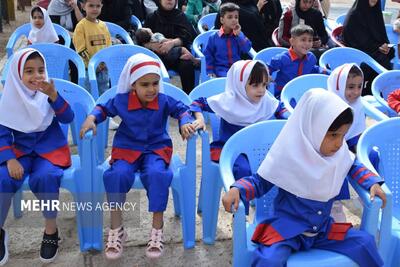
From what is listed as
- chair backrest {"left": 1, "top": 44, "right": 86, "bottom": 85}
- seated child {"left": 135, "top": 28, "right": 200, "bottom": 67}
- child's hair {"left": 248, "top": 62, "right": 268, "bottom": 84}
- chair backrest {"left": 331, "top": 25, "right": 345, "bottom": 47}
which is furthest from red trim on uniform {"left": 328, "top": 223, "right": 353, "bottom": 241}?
chair backrest {"left": 331, "top": 25, "right": 345, "bottom": 47}

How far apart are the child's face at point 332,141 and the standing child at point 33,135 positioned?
1324 millimetres

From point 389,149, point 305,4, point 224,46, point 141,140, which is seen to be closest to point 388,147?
point 389,149

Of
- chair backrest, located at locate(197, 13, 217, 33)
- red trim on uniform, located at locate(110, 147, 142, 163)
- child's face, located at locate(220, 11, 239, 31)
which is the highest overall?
child's face, located at locate(220, 11, 239, 31)

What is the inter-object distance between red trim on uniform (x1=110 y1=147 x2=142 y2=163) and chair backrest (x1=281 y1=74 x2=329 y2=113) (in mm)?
1150

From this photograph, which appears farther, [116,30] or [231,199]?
[116,30]

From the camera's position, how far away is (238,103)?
2756 millimetres

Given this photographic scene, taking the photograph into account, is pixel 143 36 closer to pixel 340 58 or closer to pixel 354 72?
pixel 340 58

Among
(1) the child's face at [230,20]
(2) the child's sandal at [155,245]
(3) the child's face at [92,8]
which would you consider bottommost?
(2) the child's sandal at [155,245]

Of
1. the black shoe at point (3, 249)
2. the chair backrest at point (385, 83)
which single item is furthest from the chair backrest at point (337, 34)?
the black shoe at point (3, 249)

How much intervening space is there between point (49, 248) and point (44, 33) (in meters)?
2.56

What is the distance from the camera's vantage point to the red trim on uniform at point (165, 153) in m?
2.54

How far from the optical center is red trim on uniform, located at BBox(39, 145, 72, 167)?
8.11ft

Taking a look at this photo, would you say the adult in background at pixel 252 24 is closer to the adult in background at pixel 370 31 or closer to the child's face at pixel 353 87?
the adult in background at pixel 370 31

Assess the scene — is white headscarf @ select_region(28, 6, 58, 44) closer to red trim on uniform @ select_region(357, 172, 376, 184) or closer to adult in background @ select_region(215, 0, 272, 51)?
adult in background @ select_region(215, 0, 272, 51)
